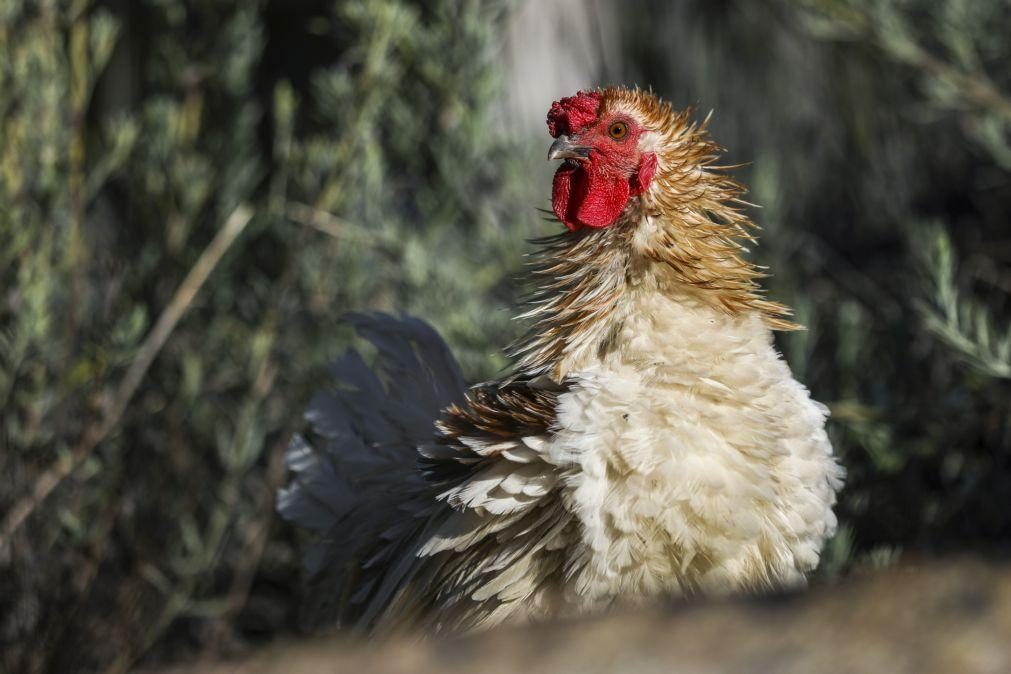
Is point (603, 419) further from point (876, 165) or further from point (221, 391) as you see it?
point (876, 165)

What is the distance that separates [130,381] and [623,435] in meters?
1.95

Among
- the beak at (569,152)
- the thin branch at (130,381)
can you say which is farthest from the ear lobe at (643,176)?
the thin branch at (130,381)

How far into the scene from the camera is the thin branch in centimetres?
327

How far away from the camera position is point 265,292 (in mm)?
3904

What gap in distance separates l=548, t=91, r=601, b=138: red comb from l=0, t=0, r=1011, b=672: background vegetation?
0.94 metres

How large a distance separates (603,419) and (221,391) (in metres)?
2.25

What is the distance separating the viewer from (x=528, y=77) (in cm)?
480

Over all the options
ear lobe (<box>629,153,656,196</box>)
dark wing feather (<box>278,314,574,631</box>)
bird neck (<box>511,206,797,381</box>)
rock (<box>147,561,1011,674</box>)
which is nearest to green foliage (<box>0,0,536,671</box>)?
dark wing feather (<box>278,314,574,631</box>)

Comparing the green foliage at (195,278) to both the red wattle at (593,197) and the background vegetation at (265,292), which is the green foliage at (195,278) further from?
the red wattle at (593,197)

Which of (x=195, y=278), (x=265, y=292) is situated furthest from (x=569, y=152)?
(x=265, y=292)

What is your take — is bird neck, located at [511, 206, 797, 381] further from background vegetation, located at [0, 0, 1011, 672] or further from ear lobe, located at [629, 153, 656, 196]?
background vegetation, located at [0, 0, 1011, 672]

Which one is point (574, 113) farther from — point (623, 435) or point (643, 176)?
point (623, 435)

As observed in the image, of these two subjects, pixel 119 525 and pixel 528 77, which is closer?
pixel 119 525

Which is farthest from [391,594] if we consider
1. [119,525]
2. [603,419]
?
[119,525]
